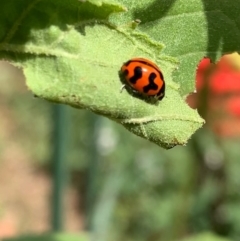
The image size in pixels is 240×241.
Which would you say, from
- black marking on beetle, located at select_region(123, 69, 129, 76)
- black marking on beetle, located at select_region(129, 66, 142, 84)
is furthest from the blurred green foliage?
black marking on beetle, located at select_region(123, 69, 129, 76)

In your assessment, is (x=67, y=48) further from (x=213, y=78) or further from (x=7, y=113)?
(x=7, y=113)

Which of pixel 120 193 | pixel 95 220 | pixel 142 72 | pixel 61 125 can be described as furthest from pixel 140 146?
pixel 142 72

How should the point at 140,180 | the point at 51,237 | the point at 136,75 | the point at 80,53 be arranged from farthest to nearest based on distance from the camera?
the point at 140,180 < the point at 51,237 < the point at 136,75 < the point at 80,53

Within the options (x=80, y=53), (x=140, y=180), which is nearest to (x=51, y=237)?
(x=80, y=53)

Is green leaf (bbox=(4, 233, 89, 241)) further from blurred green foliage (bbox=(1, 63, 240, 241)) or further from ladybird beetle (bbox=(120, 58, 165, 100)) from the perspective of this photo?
blurred green foliage (bbox=(1, 63, 240, 241))

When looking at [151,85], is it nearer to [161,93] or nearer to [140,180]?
[161,93]

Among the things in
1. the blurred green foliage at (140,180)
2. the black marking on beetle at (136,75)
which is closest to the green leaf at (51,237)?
the black marking on beetle at (136,75)
